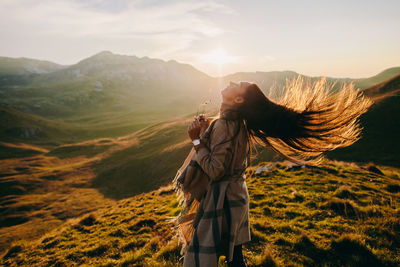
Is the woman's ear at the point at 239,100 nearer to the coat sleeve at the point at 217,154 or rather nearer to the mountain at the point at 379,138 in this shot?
the coat sleeve at the point at 217,154

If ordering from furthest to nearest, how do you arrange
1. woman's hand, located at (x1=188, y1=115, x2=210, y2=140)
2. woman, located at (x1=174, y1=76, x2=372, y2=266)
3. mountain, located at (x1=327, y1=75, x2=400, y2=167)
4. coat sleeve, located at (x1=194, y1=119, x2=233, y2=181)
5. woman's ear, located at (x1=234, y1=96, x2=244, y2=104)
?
mountain, located at (x1=327, y1=75, x2=400, y2=167), woman's hand, located at (x1=188, y1=115, x2=210, y2=140), woman's ear, located at (x1=234, y1=96, x2=244, y2=104), woman, located at (x1=174, y1=76, x2=372, y2=266), coat sleeve, located at (x1=194, y1=119, x2=233, y2=181)

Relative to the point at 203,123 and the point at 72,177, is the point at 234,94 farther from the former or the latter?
the point at 72,177

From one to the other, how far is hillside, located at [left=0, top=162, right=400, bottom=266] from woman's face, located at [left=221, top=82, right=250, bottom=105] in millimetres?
3839

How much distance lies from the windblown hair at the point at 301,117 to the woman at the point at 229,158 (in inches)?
0.6

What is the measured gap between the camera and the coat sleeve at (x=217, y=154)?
266cm

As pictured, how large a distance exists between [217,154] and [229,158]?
0.25 metres

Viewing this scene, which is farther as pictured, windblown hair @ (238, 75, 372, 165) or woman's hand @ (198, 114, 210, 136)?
woman's hand @ (198, 114, 210, 136)

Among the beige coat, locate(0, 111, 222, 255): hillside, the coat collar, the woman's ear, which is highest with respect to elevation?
the woman's ear

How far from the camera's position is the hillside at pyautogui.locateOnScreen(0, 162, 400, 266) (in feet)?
16.1

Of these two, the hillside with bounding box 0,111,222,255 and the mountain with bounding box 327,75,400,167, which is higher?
the mountain with bounding box 327,75,400,167

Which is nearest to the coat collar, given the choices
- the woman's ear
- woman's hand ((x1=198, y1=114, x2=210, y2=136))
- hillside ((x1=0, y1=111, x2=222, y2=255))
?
the woman's ear

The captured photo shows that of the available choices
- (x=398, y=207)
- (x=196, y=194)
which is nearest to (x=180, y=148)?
(x=398, y=207)

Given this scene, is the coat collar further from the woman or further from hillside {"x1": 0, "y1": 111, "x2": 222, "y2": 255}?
hillside {"x1": 0, "y1": 111, "x2": 222, "y2": 255}

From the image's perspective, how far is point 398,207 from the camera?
7.08 m
